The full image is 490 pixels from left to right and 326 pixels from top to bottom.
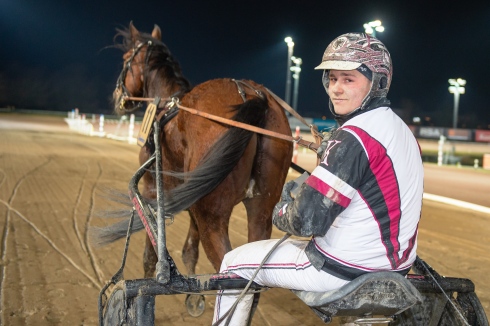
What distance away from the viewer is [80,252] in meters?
5.52

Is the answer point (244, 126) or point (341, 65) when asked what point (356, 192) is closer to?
point (341, 65)

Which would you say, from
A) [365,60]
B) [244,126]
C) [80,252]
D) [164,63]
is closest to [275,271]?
[365,60]

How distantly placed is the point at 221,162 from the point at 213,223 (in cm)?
41

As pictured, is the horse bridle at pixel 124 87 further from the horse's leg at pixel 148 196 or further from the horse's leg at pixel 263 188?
the horse's leg at pixel 263 188

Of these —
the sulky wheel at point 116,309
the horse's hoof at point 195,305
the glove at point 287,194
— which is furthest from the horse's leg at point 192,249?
the glove at point 287,194

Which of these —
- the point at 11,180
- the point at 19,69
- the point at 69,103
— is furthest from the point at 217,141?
the point at 19,69

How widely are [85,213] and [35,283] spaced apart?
119 inches

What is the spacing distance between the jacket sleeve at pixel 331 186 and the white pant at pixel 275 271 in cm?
22

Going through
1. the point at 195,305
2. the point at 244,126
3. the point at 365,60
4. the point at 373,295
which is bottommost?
the point at 195,305

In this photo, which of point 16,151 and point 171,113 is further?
point 16,151

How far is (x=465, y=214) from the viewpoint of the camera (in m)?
8.90

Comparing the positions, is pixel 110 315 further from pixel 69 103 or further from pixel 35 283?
pixel 69 103

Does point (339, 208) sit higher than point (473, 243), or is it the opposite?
point (339, 208)

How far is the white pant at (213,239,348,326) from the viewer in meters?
2.05
